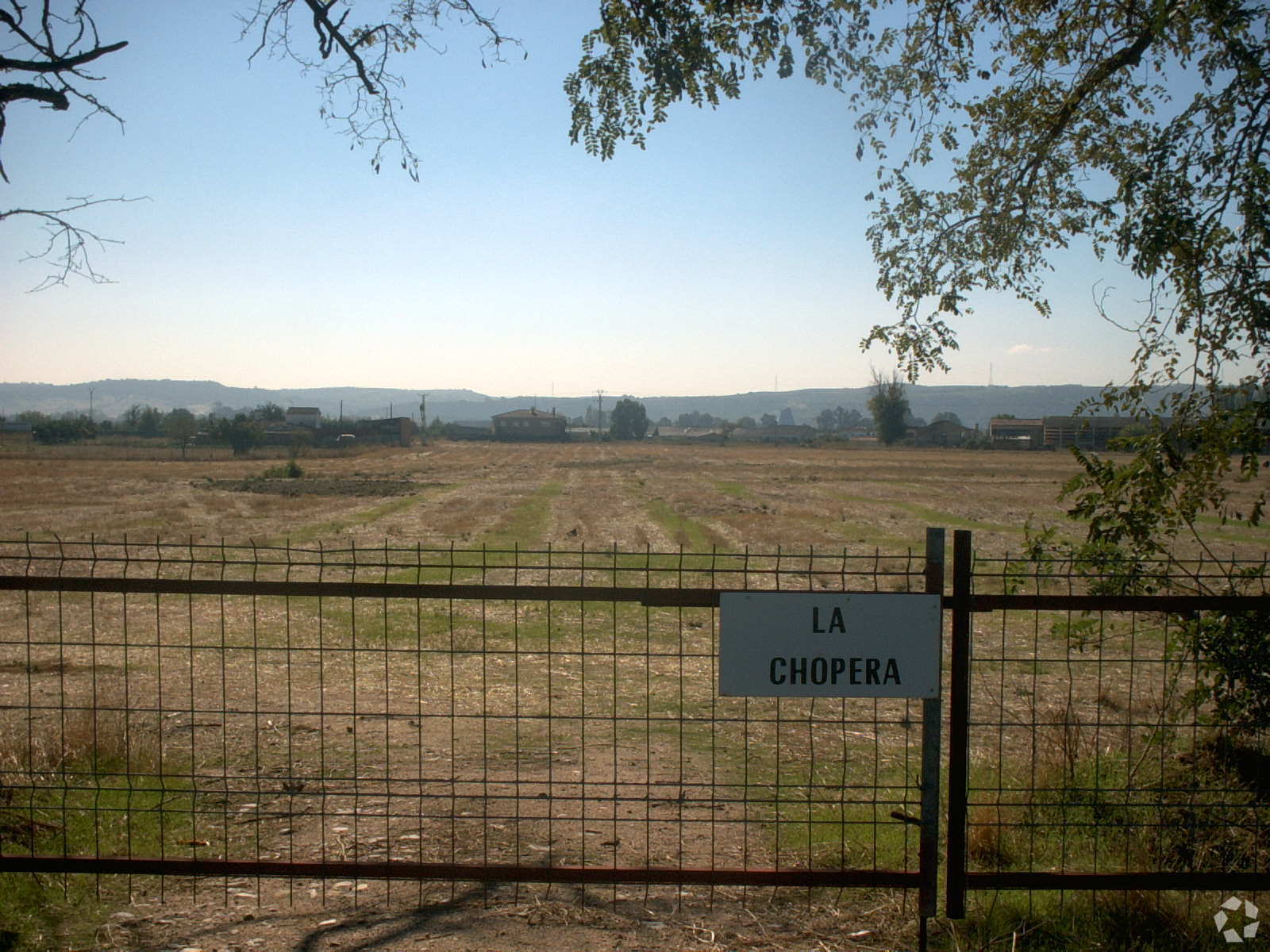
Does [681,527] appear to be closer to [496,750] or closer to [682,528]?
[682,528]

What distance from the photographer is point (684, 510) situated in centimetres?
3484

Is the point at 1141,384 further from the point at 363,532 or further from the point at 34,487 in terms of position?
the point at 34,487

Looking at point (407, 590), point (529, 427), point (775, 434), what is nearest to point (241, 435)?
point (529, 427)

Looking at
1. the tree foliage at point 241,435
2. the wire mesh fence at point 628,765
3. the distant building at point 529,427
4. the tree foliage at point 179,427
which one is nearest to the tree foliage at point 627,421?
the distant building at point 529,427

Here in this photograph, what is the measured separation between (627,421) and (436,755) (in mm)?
157629

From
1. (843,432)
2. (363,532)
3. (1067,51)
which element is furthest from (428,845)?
(843,432)

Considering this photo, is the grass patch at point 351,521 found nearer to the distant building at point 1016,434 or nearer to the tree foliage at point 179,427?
the tree foliage at point 179,427

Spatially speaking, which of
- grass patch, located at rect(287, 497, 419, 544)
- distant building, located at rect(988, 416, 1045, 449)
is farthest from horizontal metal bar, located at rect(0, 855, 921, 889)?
distant building, located at rect(988, 416, 1045, 449)

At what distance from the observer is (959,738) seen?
4.48m

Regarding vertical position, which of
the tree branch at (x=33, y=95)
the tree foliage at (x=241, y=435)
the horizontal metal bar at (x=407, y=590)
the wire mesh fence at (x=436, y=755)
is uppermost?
the tree branch at (x=33, y=95)

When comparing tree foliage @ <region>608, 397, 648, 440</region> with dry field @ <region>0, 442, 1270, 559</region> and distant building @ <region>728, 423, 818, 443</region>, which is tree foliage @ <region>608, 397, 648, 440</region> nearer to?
distant building @ <region>728, 423, 818, 443</region>

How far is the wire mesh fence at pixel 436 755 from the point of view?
4.59 metres

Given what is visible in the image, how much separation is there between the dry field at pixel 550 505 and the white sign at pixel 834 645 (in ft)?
23.1

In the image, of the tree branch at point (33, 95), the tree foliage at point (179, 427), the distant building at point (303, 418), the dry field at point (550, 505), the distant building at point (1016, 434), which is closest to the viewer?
the tree branch at point (33, 95)
